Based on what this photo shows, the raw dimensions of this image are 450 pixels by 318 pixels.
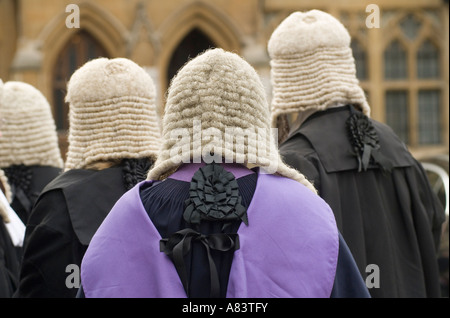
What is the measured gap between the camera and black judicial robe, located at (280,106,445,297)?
146 inches

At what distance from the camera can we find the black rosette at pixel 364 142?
12.4ft

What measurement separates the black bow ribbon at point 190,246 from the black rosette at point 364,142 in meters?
1.67

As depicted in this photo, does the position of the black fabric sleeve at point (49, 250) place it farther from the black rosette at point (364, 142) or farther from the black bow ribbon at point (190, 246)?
the black rosette at point (364, 142)

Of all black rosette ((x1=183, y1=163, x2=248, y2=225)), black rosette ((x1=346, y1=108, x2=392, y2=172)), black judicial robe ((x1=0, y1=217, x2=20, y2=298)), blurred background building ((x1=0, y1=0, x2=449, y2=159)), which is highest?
blurred background building ((x1=0, y1=0, x2=449, y2=159))

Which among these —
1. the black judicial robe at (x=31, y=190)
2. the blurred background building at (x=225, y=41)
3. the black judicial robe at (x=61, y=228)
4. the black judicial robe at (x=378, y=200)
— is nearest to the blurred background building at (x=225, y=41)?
the blurred background building at (x=225, y=41)

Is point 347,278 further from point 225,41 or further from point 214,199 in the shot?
point 225,41

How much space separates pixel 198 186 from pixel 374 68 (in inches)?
519

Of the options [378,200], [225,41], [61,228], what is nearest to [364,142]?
[378,200]

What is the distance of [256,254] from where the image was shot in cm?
219

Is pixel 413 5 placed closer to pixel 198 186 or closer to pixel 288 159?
pixel 288 159

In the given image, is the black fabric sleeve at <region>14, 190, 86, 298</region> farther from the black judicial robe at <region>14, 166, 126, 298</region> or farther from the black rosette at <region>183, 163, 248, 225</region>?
the black rosette at <region>183, 163, 248, 225</region>

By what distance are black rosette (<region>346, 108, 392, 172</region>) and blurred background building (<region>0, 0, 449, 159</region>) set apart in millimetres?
10222

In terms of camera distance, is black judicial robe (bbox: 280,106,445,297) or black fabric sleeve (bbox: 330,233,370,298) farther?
black judicial robe (bbox: 280,106,445,297)

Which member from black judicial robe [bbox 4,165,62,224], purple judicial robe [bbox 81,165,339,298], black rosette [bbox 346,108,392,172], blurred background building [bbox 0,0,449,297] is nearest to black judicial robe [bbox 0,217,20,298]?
black judicial robe [bbox 4,165,62,224]
